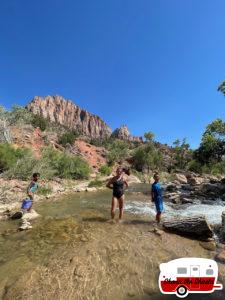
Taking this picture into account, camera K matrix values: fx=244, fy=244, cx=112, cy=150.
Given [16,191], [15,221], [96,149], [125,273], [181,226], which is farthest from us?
[96,149]

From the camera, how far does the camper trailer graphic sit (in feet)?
11.5

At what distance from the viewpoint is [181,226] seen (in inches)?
309

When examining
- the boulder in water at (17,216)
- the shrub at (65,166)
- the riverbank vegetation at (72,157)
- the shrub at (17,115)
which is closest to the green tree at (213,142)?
the riverbank vegetation at (72,157)

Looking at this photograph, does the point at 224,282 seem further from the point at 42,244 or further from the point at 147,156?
the point at 147,156

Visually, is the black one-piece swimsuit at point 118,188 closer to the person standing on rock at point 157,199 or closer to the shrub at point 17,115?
the person standing on rock at point 157,199

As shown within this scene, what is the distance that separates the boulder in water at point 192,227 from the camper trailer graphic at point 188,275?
12.8 ft

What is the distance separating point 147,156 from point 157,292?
198 feet

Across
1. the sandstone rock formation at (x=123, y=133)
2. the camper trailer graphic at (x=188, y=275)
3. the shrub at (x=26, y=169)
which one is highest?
the sandstone rock formation at (x=123, y=133)

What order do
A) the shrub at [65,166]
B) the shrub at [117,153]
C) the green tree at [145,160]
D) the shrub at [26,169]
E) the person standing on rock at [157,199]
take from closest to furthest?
1. the person standing on rock at [157,199]
2. the shrub at [26,169]
3. the shrub at [65,166]
4. the shrub at [117,153]
5. the green tree at [145,160]

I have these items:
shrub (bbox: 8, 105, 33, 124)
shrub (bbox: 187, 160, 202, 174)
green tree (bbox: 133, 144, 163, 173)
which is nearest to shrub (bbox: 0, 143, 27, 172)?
shrub (bbox: 8, 105, 33, 124)

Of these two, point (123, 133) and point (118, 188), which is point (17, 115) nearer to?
point (118, 188)

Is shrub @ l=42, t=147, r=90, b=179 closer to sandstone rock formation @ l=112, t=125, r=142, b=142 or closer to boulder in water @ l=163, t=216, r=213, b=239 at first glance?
boulder in water @ l=163, t=216, r=213, b=239

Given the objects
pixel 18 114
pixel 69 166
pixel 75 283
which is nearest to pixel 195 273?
pixel 75 283

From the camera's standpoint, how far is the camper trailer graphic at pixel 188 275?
3.51 meters
